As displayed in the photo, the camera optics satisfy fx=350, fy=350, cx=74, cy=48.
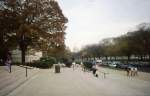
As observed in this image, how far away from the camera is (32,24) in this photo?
2391 inches

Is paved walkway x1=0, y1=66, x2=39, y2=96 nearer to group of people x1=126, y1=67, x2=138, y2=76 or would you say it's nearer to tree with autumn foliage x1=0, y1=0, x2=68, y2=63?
group of people x1=126, y1=67, x2=138, y2=76

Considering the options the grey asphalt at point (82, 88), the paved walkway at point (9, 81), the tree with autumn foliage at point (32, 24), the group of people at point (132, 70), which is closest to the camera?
the grey asphalt at point (82, 88)

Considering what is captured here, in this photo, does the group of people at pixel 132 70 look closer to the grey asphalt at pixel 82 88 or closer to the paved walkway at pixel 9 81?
the grey asphalt at pixel 82 88

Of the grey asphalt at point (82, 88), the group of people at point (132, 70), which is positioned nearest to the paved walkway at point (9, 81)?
the grey asphalt at point (82, 88)

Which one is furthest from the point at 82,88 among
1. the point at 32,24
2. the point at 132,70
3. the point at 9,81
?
the point at 32,24

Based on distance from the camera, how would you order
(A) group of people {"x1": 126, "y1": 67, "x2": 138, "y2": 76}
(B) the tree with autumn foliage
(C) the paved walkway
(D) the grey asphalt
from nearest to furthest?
(D) the grey asphalt → (C) the paved walkway → (A) group of people {"x1": 126, "y1": 67, "x2": 138, "y2": 76} → (B) the tree with autumn foliage

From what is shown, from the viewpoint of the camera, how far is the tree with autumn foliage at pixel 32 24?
5947 cm

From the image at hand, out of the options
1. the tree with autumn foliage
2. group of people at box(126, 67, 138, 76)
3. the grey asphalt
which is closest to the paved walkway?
the grey asphalt

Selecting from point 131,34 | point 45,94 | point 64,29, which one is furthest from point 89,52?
point 45,94

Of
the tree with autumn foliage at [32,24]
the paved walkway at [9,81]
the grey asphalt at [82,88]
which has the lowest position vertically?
the grey asphalt at [82,88]

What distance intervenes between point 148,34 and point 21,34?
47.6 m

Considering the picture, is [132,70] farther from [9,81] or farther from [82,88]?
[82,88]

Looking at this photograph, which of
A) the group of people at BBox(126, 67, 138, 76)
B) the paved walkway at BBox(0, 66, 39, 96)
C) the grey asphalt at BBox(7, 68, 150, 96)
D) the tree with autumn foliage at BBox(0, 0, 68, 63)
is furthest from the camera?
the tree with autumn foliage at BBox(0, 0, 68, 63)

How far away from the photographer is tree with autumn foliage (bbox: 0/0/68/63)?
59469 millimetres
